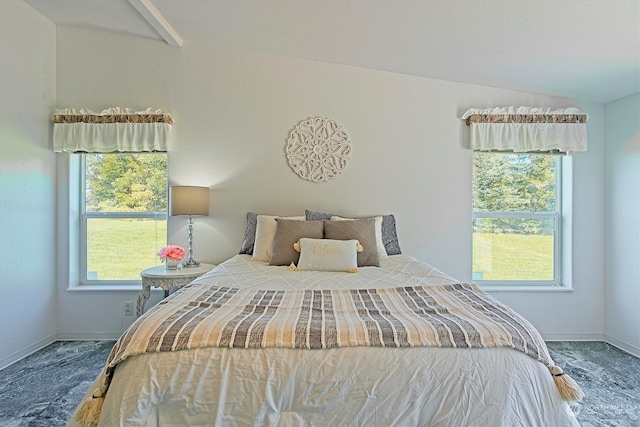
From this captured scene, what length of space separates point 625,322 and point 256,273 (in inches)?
122

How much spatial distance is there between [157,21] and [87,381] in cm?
258

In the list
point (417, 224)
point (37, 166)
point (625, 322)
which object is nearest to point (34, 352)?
point (37, 166)

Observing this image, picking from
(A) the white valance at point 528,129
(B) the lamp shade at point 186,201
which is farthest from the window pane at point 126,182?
(A) the white valance at point 528,129

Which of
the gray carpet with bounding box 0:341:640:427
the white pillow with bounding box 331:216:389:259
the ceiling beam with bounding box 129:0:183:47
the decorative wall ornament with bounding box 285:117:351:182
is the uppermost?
the ceiling beam with bounding box 129:0:183:47

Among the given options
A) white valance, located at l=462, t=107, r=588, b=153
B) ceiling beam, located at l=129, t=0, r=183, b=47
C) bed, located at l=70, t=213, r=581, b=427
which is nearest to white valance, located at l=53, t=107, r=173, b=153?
ceiling beam, located at l=129, t=0, r=183, b=47

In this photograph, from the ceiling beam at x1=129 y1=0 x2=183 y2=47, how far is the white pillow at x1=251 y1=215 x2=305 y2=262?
1.64 m

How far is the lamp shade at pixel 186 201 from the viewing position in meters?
2.91

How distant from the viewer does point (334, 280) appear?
6.99 feet

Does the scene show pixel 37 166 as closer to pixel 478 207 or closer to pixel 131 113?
pixel 131 113

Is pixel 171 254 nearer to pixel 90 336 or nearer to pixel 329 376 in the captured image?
pixel 90 336

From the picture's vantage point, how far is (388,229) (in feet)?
10.1

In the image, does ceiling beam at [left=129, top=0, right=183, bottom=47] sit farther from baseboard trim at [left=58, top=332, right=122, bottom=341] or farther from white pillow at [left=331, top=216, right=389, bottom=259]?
baseboard trim at [left=58, top=332, right=122, bottom=341]

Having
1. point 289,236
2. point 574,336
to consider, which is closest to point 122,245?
point 289,236

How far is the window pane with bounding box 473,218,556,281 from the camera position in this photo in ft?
11.4
